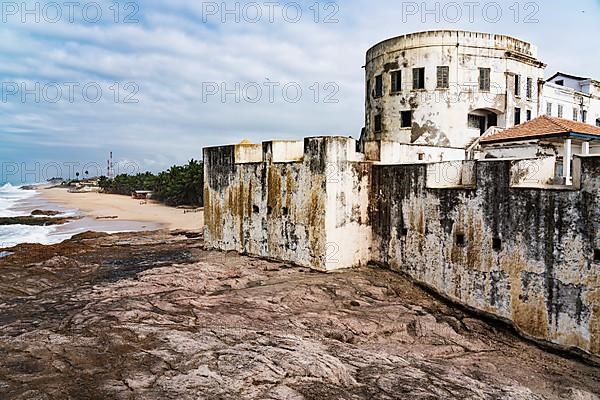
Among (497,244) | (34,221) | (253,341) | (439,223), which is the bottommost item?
(34,221)

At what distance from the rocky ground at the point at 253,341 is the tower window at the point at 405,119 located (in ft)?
39.1

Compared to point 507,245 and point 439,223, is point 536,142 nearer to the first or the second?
point 439,223

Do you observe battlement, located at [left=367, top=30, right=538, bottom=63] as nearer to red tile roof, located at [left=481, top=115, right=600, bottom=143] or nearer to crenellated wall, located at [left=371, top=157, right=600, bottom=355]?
red tile roof, located at [left=481, top=115, right=600, bottom=143]

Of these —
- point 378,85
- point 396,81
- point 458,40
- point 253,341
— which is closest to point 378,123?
point 378,85

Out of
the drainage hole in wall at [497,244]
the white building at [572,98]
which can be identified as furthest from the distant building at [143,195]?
the drainage hole in wall at [497,244]

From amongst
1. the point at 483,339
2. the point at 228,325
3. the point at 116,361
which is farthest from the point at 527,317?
the point at 116,361

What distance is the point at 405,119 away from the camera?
25.5m

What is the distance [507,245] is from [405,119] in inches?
570

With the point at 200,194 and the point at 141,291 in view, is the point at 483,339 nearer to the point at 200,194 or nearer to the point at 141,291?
the point at 141,291

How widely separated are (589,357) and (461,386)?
13.7 ft

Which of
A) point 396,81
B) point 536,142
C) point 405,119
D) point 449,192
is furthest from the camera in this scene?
point 396,81

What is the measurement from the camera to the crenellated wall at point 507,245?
35.2ft

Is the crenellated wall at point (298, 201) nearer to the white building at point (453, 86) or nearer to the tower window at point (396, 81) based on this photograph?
the white building at point (453, 86)

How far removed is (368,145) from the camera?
17516 mm
